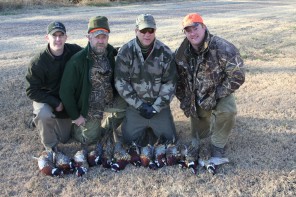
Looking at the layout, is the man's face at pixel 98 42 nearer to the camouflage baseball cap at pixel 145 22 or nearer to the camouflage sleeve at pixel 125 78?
the camouflage sleeve at pixel 125 78

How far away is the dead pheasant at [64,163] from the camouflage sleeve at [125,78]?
110 cm

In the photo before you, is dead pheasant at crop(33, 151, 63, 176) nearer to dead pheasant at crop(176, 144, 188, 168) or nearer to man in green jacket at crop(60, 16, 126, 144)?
man in green jacket at crop(60, 16, 126, 144)

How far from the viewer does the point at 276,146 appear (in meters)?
5.04

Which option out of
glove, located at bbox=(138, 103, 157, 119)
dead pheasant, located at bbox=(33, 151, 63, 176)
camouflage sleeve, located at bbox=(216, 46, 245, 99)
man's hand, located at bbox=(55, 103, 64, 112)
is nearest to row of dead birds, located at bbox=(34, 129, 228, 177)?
dead pheasant, located at bbox=(33, 151, 63, 176)

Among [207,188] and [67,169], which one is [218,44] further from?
[67,169]

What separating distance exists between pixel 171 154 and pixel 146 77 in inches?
42.8

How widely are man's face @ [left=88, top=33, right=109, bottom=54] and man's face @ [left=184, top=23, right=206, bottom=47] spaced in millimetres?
1043

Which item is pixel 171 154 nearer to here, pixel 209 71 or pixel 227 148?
pixel 227 148

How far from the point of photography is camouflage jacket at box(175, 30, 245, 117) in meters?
4.59

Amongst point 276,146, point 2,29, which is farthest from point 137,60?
point 2,29

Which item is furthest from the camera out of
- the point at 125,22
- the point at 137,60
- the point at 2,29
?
the point at 125,22

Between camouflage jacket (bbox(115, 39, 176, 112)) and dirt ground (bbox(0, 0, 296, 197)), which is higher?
camouflage jacket (bbox(115, 39, 176, 112))

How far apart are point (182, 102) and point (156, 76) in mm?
516

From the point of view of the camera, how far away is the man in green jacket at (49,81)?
475cm
